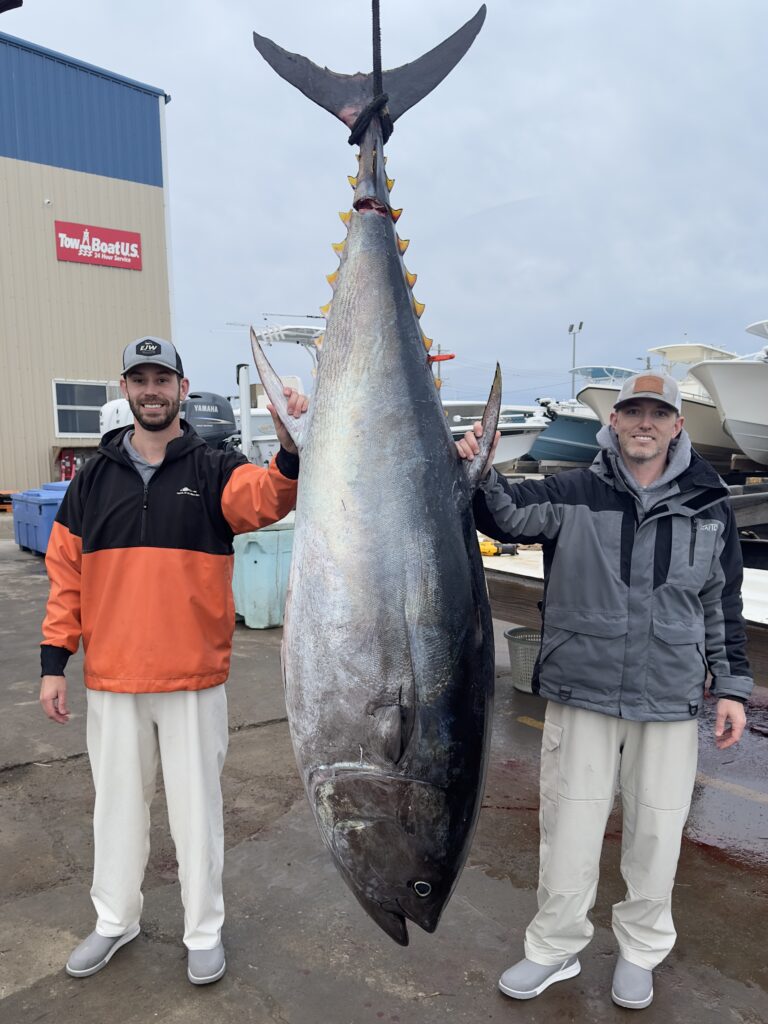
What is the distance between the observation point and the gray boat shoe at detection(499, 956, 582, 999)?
83.5 inches

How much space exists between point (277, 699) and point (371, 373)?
3.36 m

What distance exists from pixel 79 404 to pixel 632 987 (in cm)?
1348

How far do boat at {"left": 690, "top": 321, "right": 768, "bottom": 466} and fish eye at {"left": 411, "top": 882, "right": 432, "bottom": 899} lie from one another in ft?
37.3

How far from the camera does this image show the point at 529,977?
2143 mm

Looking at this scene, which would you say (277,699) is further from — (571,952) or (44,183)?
(44,183)

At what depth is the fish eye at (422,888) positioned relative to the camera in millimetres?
1704

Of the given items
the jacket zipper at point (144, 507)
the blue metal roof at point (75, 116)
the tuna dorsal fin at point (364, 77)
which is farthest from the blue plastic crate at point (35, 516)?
the tuna dorsal fin at point (364, 77)

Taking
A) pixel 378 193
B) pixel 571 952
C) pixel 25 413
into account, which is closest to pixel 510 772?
pixel 571 952

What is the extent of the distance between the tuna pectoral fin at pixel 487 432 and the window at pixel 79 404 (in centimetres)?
1267

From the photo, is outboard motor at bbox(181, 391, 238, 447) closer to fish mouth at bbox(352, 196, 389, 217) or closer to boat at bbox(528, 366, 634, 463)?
fish mouth at bbox(352, 196, 389, 217)

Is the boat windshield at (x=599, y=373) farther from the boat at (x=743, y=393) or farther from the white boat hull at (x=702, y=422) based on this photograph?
the boat at (x=743, y=393)

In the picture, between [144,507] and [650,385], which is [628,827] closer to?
[650,385]

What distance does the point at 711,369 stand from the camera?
11.7m

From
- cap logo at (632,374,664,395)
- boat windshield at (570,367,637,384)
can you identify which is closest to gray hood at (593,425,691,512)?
cap logo at (632,374,664,395)
